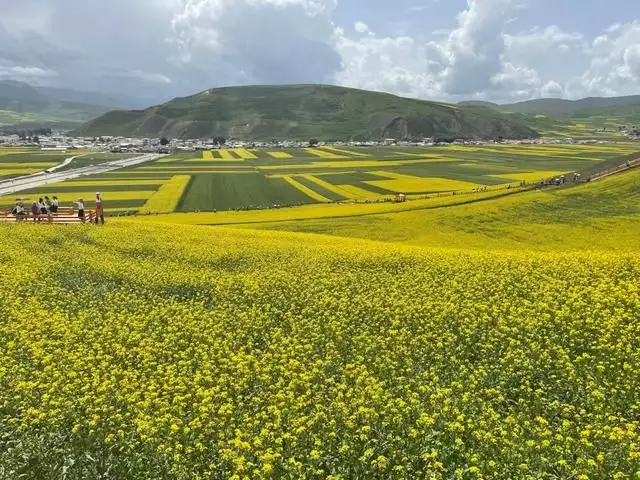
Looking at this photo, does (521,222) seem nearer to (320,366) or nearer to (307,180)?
(320,366)

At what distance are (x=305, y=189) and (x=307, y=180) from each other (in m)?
15.1

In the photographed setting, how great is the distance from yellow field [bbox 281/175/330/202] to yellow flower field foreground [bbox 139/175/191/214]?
2090 centimetres

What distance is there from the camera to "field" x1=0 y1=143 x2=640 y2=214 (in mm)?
87750

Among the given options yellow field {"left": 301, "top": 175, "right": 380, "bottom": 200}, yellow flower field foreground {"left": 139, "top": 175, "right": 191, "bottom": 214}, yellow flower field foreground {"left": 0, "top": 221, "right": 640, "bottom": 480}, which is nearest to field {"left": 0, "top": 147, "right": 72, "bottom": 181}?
yellow flower field foreground {"left": 139, "top": 175, "right": 191, "bottom": 214}

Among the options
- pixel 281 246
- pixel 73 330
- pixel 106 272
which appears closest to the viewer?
pixel 73 330

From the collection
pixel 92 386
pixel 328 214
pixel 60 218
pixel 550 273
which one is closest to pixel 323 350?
pixel 92 386

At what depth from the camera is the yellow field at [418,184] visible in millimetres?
98250

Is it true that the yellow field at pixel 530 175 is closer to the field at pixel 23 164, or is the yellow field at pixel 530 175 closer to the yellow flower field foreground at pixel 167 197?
the yellow flower field foreground at pixel 167 197

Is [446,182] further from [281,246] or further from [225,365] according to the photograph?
[225,365]

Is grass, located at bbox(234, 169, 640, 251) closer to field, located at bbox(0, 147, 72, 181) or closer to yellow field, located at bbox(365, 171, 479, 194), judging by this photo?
yellow field, located at bbox(365, 171, 479, 194)

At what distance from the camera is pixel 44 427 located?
1293 centimetres

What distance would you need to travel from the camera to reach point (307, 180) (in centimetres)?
11512

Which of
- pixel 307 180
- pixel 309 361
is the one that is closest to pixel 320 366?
pixel 309 361

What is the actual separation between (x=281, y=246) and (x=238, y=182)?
7851 cm
